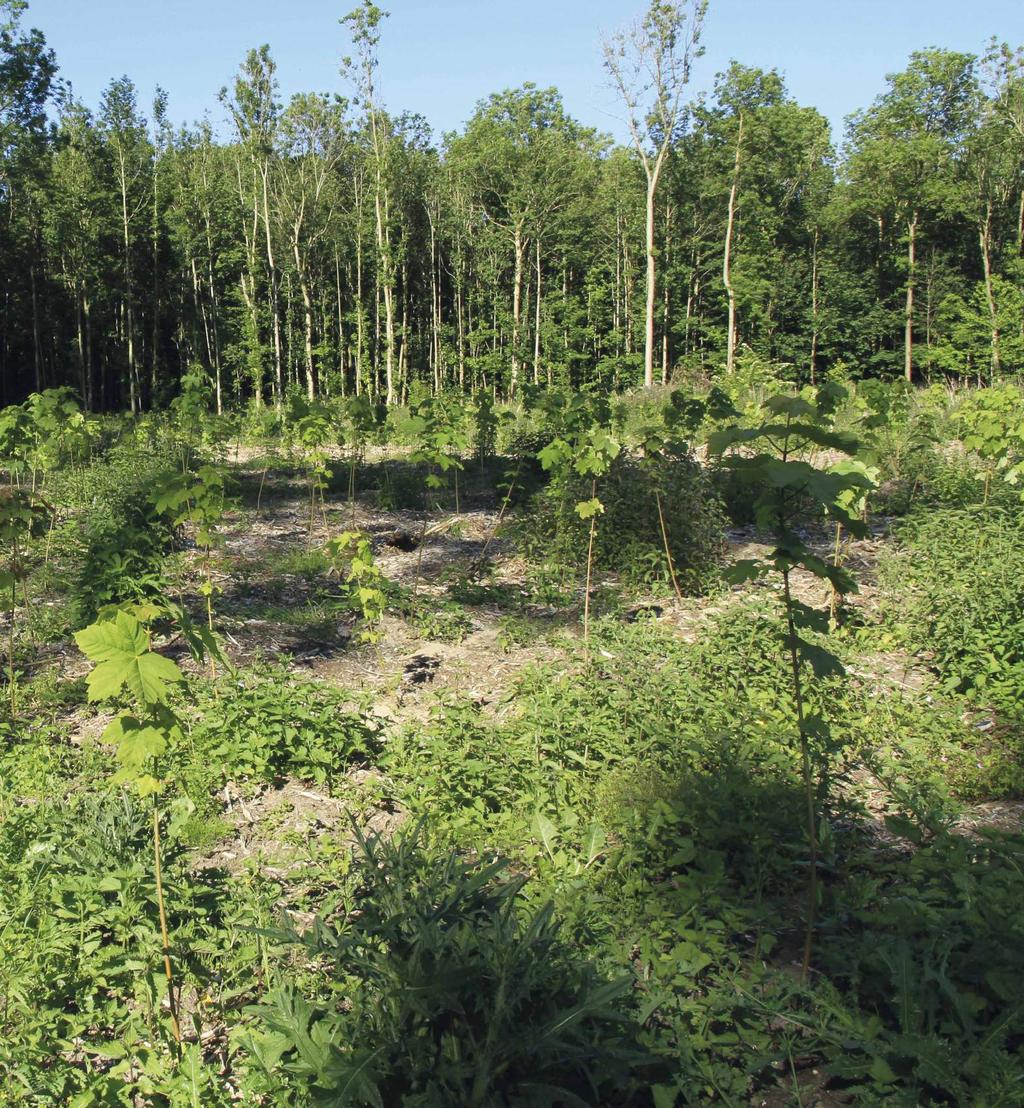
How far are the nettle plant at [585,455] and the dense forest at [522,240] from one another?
1988cm

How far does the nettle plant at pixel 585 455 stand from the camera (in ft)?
19.7

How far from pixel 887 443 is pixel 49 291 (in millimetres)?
32434

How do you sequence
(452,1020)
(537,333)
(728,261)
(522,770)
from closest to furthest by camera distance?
1. (452,1020)
2. (522,770)
3. (728,261)
4. (537,333)

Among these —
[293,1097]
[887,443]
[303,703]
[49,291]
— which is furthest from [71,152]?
[293,1097]

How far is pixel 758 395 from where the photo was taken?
51.5 feet

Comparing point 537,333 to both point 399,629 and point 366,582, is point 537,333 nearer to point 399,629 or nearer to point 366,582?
point 399,629

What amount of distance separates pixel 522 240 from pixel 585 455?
96.0ft

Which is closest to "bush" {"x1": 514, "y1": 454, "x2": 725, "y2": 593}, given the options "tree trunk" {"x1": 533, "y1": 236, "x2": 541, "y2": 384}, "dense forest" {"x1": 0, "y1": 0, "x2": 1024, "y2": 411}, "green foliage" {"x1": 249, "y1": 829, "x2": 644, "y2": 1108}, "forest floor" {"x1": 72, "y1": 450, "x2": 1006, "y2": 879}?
"forest floor" {"x1": 72, "y1": 450, "x2": 1006, "y2": 879}

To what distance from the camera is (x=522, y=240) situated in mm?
33344

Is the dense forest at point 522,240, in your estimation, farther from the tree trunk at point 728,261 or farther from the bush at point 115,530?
the bush at point 115,530

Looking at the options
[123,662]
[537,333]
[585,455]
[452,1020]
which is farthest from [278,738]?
[537,333]

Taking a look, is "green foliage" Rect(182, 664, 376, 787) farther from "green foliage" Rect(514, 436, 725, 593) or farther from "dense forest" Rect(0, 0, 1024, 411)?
"dense forest" Rect(0, 0, 1024, 411)

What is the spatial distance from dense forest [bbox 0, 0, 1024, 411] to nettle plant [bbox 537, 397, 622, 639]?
19.9 m

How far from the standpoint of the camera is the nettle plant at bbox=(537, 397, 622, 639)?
6.00 m
